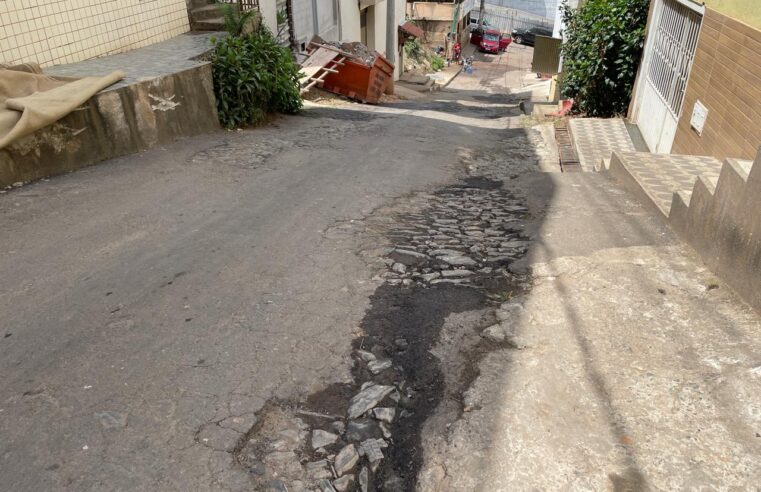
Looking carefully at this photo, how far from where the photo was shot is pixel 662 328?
3.40 m

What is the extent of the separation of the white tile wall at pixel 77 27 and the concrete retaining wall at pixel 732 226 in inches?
328

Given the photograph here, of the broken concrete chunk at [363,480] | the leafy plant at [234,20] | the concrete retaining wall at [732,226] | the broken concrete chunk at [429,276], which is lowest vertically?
the broken concrete chunk at [429,276]

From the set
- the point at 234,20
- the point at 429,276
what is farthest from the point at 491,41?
the point at 429,276

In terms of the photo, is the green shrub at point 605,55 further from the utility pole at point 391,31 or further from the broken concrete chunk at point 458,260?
the utility pole at point 391,31

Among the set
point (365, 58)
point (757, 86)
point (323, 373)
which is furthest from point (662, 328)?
point (365, 58)

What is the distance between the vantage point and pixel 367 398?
297 centimetres

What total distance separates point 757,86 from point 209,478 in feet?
21.4

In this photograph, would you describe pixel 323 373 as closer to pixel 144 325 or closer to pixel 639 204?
pixel 144 325

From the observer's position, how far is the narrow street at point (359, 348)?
249 cm

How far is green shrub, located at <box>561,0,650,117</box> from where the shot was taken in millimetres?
11695

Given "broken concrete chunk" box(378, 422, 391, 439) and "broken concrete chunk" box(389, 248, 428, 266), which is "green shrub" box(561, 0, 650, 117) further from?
"broken concrete chunk" box(378, 422, 391, 439)

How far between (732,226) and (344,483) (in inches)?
127

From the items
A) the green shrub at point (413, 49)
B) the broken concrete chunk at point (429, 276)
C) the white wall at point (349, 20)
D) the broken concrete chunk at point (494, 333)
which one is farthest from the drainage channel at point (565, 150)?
the green shrub at point (413, 49)

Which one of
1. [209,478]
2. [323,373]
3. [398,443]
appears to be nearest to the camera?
[209,478]
